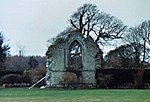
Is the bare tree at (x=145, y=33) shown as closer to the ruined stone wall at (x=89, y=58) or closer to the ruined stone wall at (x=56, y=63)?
the ruined stone wall at (x=89, y=58)

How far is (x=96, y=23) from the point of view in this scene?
57.5 meters

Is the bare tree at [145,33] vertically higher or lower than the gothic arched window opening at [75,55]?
higher

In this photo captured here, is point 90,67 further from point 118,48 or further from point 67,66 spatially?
point 118,48

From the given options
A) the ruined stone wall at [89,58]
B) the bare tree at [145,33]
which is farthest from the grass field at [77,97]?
the bare tree at [145,33]

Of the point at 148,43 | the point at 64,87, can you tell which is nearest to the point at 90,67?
the point at 64,87

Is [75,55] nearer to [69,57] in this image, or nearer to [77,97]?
[69,57]

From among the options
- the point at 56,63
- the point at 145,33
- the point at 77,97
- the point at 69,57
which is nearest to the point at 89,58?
the point at 69,57

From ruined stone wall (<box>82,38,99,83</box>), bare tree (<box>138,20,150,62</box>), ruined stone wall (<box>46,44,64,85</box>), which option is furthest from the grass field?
bare tree (<box>138,20,150,62</box>)

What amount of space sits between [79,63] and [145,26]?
13.5 meters

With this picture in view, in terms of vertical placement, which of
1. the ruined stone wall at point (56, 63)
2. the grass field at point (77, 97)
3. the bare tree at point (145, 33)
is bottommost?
the grass field at point (77, 97)

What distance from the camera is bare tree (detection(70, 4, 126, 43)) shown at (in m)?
56.5

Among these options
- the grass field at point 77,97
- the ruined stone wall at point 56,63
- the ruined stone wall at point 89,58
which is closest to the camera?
the grass field at point 77,97

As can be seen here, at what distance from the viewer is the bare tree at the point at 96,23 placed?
185ft

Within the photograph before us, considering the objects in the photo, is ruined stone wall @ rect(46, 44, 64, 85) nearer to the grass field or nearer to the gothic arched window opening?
the gothic arched window opening
